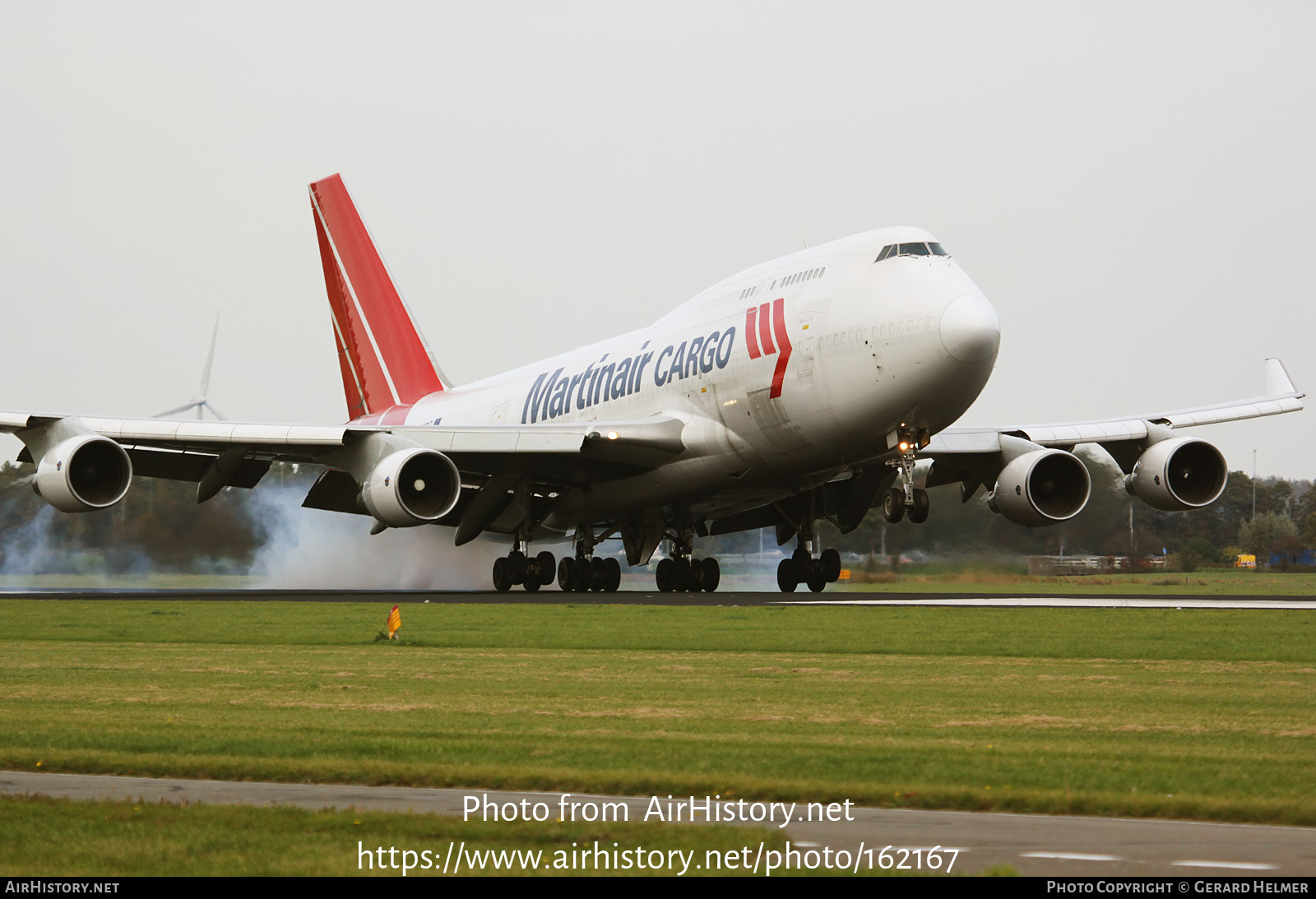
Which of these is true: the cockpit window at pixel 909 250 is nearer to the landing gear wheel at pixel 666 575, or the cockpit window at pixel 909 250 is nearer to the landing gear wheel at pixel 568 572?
the landing gear wheel at pixel 666 575

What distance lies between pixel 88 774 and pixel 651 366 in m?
25.6

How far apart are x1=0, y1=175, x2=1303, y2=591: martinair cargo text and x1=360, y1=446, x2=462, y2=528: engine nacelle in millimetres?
48

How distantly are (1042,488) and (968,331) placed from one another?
26.0ft

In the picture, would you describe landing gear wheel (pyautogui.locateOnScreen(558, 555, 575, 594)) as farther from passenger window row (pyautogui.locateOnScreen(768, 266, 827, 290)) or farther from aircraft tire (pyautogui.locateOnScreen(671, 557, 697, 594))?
passenger window row (pyautogui.locateOnScreen(768, 266, 827, 290))

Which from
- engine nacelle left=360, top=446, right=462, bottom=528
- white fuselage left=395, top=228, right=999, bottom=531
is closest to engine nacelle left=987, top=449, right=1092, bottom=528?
white fuselage left=395, top=228, right=999, bottom=531

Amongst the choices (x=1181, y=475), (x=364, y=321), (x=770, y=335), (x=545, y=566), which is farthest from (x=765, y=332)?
(x=364, y=321)

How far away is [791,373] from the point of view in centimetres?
2988

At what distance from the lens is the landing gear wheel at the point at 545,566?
36656 mm

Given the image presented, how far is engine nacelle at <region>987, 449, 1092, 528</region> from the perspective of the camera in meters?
33.3

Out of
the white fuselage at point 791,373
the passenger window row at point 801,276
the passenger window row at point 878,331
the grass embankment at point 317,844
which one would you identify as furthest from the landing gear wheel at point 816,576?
the grass embankment at point 317,844

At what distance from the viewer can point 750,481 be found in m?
32.7

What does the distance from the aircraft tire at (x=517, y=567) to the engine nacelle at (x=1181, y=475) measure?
1421cm

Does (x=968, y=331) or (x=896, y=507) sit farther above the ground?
(x=968, y=331)

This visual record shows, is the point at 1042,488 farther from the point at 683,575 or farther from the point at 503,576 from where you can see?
the point at 503,576
